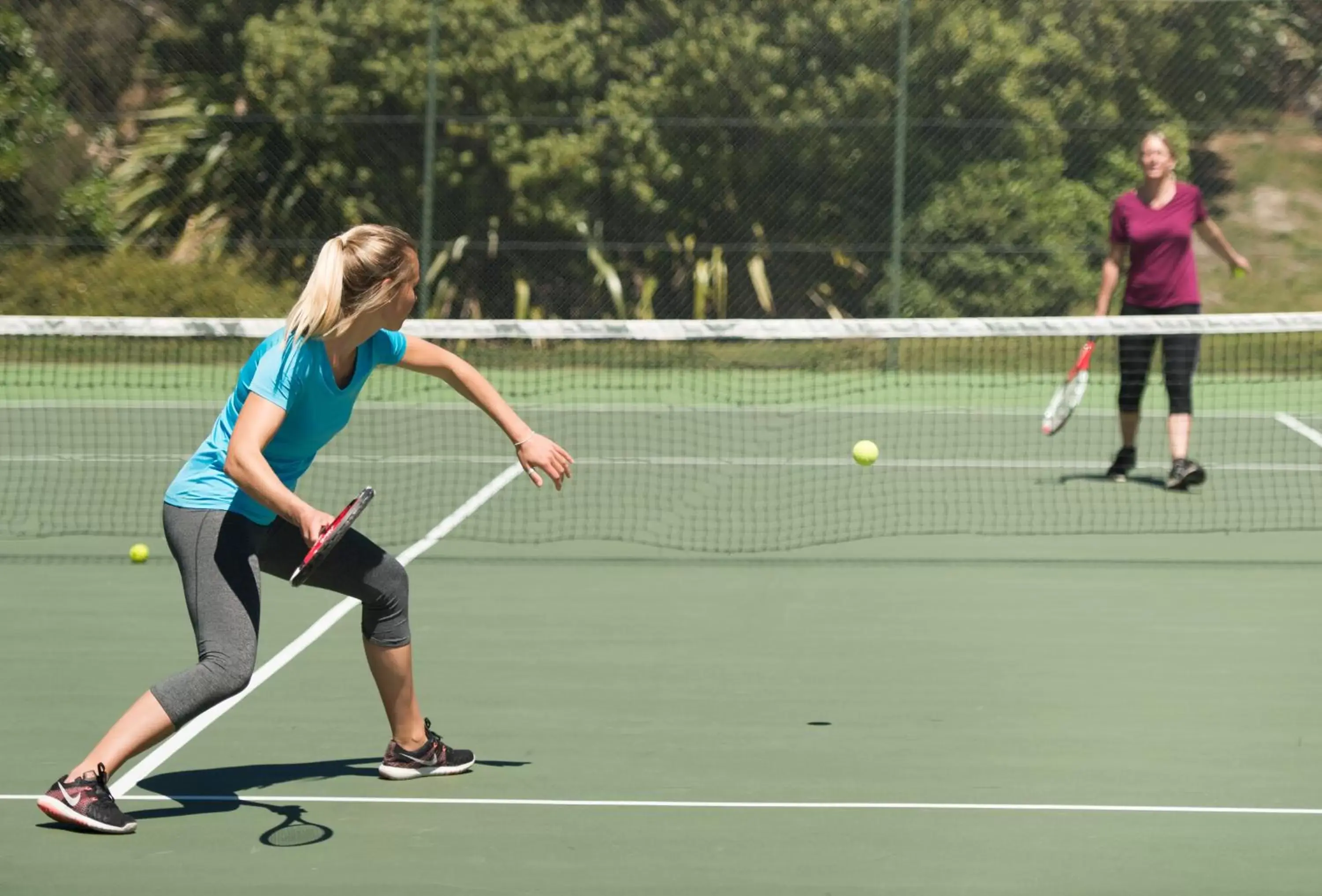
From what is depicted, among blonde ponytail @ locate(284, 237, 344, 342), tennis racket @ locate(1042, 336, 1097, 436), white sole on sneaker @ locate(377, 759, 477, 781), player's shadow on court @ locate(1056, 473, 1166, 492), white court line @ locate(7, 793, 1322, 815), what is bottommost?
white court line @ locate(7, 793, 1322, 815)

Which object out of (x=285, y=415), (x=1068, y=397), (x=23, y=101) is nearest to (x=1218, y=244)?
(x=1068, y=397)

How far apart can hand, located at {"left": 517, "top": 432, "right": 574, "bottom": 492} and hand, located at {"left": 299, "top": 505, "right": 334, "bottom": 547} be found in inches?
27.6

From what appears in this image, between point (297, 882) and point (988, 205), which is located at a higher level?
point (988, 205)

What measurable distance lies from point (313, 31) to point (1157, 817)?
47.6 feet

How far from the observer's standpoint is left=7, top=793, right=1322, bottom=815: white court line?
15.4 feet

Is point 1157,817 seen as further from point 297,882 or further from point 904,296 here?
point 904,296

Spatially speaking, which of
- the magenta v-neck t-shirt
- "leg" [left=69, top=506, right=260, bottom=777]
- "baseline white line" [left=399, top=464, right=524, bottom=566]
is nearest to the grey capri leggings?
"leg" [left=69, top=506, right=260, bottom=777]

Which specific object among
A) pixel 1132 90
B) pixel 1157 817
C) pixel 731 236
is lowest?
pixel 1157 817

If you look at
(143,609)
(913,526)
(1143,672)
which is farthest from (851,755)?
(913,526)

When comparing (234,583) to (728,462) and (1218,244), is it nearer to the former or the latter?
(1218,244)

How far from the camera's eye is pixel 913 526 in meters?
9.62

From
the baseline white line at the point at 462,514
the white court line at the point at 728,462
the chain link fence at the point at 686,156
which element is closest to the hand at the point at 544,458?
the baseline white line at the point at 462,514

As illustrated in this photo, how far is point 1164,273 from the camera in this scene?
34.4 feet

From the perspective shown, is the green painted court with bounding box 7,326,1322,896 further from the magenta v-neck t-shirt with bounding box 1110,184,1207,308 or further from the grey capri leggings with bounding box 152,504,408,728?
the magenta v-neck t-shirt with bounding box 1110,184,1207,308
